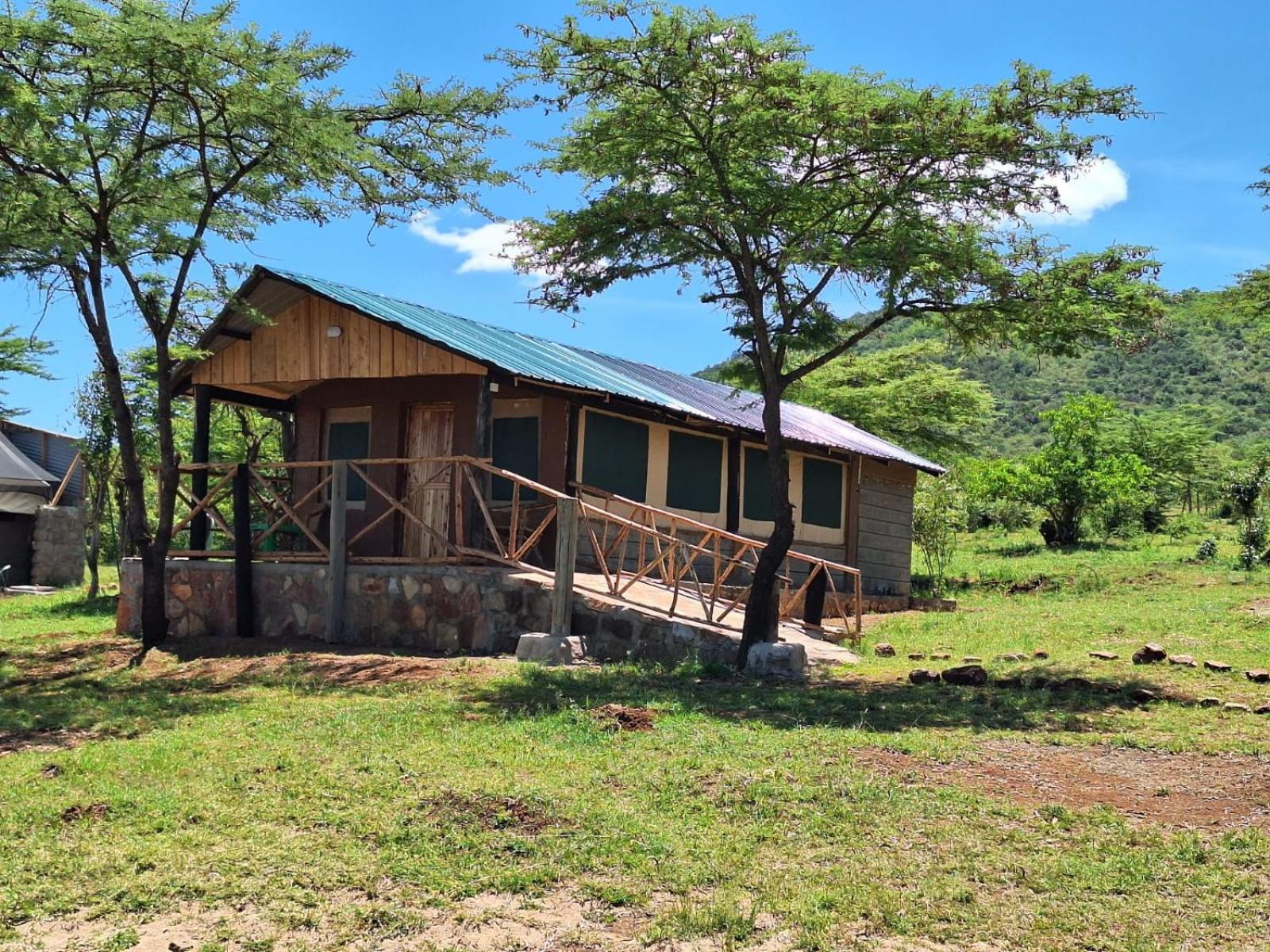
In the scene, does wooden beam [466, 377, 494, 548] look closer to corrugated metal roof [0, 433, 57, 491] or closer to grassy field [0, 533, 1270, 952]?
grassy field [0, 533, 1270, 952]

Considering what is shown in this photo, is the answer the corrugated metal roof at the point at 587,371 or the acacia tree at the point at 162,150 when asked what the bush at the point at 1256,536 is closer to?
the corrugated metal roof at the point at 587,371

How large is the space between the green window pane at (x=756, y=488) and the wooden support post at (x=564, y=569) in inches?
272

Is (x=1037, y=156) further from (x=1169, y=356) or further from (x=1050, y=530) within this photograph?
(x=1169, y=356)

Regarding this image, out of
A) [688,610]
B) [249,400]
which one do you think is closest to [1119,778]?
[688,610]

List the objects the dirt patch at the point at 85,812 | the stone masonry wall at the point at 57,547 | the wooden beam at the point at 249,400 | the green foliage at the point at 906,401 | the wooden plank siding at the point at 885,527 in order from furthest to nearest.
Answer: the green foliage at the point at 906,401 < the stone masonry wall at the point at 57,547 < the wooden plank siding at the point at 885,527 < the wooden beam at the point at 249,400 < the dirt patch at the point at 85,812

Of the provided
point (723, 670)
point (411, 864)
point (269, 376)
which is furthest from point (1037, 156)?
point (269, 376)

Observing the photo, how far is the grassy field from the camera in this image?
4.86 meters

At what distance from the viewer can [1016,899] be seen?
4980 mm

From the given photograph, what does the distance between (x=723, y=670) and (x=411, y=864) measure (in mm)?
5640

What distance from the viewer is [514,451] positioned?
15.6 metres

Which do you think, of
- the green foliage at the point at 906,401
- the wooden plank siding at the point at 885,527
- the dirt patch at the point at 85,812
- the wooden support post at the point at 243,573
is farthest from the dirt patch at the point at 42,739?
the green foliage at the point at 906,401

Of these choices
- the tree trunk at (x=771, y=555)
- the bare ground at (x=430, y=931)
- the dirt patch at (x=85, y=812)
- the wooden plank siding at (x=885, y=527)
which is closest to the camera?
the bare ground at (x=430, y=931)

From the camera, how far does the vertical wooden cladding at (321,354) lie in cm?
1411

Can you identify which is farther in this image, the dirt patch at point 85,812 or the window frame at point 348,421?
the window frame at point 348,421
